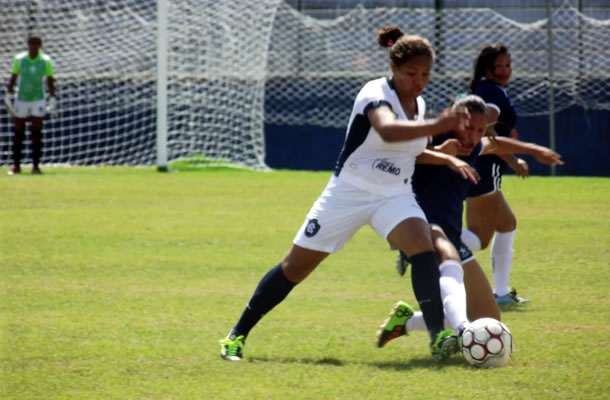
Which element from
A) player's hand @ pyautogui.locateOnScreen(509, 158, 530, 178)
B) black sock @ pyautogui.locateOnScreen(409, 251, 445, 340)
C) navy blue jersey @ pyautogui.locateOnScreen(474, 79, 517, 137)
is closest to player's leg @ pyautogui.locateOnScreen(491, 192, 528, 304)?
navy blue jersey @ pyautogui.locateOnScreen(474, 79, 517, 137)

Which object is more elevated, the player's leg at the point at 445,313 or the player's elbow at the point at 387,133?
the player's elbow at the point at 387,133

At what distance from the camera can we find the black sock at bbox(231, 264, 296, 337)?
6375 millimetres

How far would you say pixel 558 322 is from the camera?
24.5ft

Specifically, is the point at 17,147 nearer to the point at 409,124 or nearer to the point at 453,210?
the point at 453,210

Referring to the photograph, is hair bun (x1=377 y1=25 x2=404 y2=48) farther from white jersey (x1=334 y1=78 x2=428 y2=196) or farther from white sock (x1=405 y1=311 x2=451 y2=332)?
white sock (x1=405 y1=311 x2=451 y2=332)

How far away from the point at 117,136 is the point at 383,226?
15614 mm

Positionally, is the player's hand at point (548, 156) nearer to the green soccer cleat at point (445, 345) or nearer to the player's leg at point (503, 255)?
the green soccer cleat at point (445, 345)

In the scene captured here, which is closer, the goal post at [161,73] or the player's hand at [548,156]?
the player's hand at [548,156]

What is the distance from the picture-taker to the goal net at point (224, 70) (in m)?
20.5

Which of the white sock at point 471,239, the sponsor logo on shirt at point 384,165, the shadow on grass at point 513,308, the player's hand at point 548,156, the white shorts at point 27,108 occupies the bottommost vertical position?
the shadow on grass at point 513,308

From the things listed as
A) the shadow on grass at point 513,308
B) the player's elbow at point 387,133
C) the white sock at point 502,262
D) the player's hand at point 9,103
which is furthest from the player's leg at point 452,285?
the player's hand at point 9,103

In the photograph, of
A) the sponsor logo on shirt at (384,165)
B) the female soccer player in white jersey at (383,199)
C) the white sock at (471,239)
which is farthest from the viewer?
the white sock at (471,239)

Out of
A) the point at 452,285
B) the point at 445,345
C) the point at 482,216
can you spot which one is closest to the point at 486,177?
the point at 482,216

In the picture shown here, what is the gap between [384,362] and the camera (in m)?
6.22
